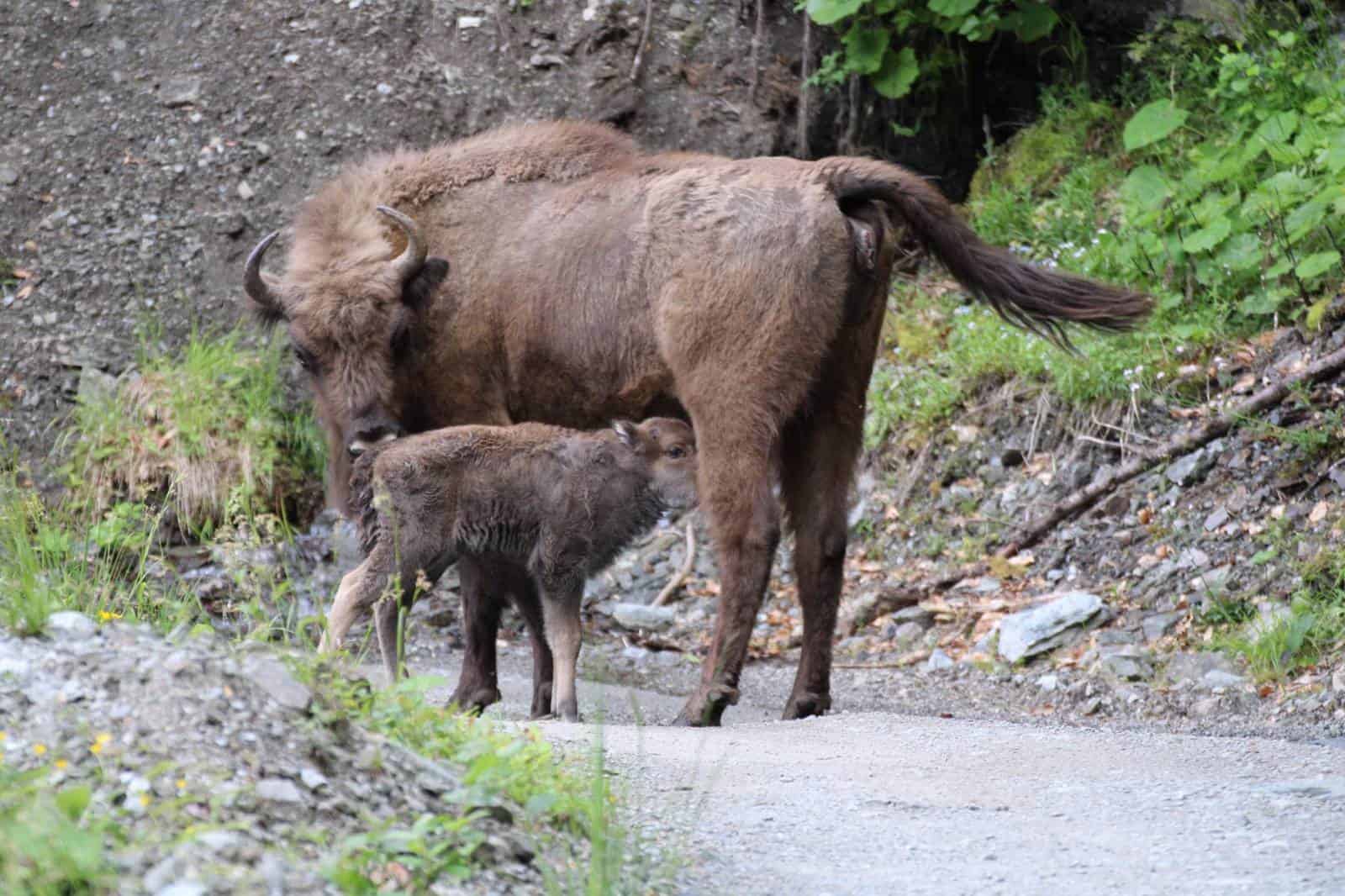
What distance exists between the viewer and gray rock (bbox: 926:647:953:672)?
8086 mm

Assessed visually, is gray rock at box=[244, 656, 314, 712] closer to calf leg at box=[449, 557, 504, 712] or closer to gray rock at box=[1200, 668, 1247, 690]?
calf leg at box=[449, 557, 504, 712]

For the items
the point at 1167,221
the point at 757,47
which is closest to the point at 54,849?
the point at 1167,221

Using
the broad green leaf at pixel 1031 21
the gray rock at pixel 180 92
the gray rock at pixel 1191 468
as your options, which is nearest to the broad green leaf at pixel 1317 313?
the gray rock at pixel 1191 468

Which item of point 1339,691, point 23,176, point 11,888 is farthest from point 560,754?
point 23,176

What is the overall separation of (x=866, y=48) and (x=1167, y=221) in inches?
109

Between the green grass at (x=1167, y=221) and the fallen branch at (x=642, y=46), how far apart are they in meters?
2.41

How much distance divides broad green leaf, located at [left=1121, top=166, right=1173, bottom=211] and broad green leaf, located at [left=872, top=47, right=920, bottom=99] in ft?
6.87

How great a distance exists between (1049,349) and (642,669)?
3.14 meters

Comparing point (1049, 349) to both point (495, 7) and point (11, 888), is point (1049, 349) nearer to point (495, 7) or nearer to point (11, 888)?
point (495, 7)

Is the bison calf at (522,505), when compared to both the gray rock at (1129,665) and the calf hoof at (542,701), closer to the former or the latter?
the calf hoof at (542,701)

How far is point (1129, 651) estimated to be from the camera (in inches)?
295

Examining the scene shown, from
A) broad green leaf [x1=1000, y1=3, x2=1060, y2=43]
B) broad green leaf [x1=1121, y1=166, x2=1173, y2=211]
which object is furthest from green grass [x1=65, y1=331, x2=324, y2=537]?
broad green leaf [x1=1000, y1=3, x2=1060, y2=43]

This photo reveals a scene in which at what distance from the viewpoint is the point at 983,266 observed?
6738 mm

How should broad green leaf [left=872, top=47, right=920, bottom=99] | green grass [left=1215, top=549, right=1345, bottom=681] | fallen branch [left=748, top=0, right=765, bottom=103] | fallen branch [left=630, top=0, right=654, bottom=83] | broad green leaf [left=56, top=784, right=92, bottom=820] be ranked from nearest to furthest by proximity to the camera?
broad green leaf [left=56, top=784, right=92, bottom=820] < green grass [left=1215, top=549, right=1345, bottom=681] < broad green leaf [left=872, top=47, right=920, bottom=99] < fallen branch [left=630, top=0, right=654, bottom=83] < fallen branch [left=748, top=0, right=765, bottom=103]
